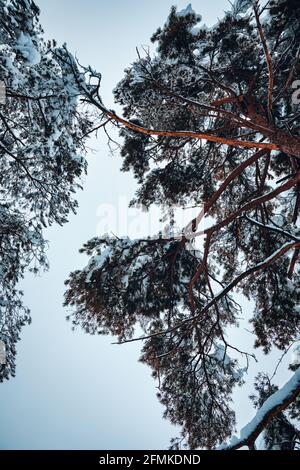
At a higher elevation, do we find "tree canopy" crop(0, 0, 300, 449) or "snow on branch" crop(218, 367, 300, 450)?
"tree canopy" crop(0, 0, 300, 449)

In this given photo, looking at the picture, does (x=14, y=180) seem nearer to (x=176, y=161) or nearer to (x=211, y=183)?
(x=176, y=161)

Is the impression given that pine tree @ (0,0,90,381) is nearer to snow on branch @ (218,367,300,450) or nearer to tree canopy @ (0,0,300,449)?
tree canopy @ (0,0,300,449)

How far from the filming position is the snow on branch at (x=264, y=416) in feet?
8.80

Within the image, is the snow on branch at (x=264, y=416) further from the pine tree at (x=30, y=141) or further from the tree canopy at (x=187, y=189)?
the pine tree at (x=30, y=141)

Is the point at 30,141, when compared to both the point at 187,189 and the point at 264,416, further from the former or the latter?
the point at 264,416

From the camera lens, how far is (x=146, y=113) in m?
5.05

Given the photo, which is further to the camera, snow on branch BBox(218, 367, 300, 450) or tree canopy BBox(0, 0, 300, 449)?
tree canopy BBox(0, 0, 300, 449)

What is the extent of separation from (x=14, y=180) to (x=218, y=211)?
4.26 m

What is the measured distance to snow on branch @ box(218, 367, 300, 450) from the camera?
2.68 meters

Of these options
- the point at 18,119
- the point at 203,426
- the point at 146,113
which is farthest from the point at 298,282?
the point at 18,119

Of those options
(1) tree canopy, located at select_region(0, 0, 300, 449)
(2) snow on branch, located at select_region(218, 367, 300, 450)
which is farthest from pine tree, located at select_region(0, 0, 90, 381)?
(2) snow on branch, located at select_region(218, 367, 300, 450)

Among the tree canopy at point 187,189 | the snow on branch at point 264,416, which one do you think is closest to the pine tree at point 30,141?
the tree canopy at point 187,189

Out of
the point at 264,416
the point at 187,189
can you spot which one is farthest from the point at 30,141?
the point at 264,416

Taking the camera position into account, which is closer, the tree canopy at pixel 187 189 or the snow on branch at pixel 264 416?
the snow on branch at pixel 264 416
